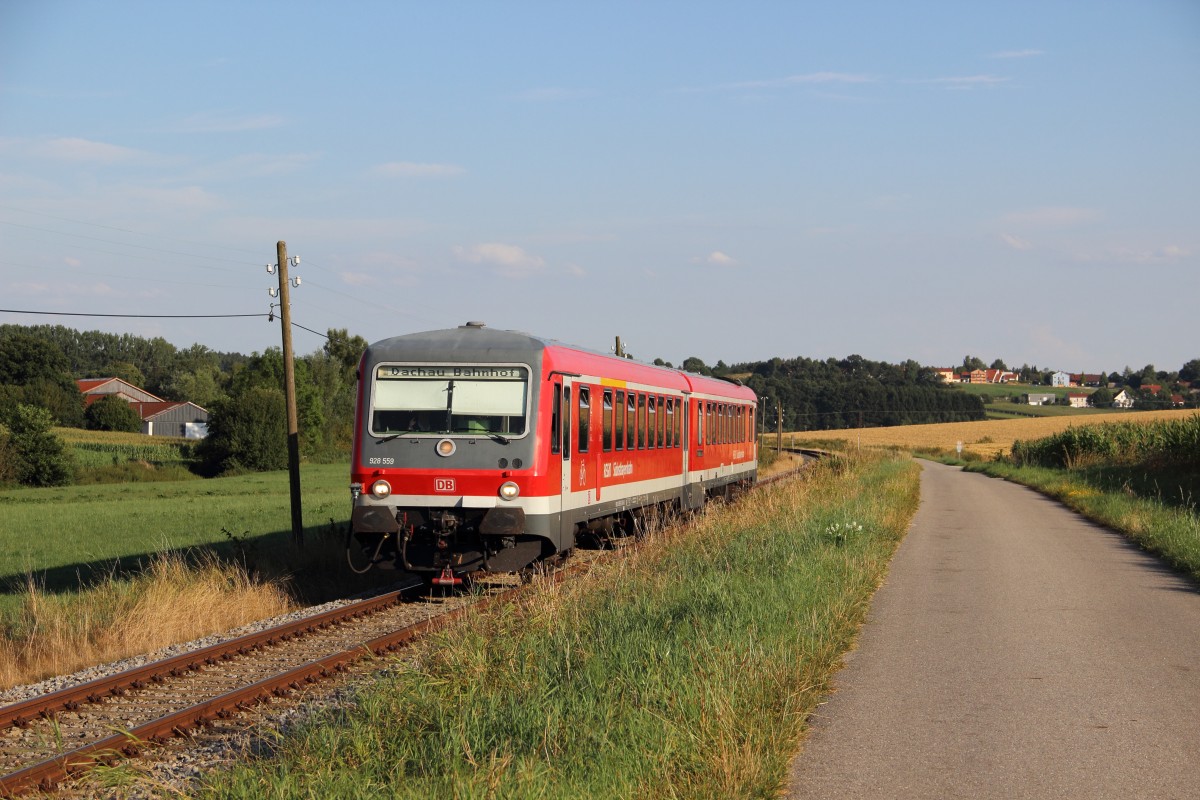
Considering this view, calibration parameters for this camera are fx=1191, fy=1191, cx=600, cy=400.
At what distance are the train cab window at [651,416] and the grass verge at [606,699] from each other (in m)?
7.16

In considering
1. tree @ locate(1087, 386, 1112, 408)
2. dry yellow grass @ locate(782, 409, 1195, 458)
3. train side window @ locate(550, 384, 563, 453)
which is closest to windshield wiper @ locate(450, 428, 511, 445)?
train side window @ locate(550, 384, 563, 453)

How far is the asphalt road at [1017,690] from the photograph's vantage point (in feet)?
19.7

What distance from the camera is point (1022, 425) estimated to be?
11512cm

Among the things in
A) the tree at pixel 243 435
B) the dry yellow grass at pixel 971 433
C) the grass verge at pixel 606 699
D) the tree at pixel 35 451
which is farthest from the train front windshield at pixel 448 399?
the dry yellow grass at pixel 971 433

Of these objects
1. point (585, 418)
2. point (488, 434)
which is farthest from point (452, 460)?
point (585, 418)

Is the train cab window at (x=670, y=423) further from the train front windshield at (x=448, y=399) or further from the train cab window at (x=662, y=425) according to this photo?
the train front windshield at (x=448, y=399)

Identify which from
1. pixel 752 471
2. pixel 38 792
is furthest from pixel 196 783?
pixel 752 471

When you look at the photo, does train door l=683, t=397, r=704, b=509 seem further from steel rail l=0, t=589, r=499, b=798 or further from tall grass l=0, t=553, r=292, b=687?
steel rail l=0, t=589, r=499, b=798

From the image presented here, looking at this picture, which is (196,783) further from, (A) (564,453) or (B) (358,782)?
(A) (564,453)

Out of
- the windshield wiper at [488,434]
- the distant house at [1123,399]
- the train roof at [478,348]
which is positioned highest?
the distant house at [1123,399]

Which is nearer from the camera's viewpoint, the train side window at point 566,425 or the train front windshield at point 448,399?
the train front windshield at point 448,399

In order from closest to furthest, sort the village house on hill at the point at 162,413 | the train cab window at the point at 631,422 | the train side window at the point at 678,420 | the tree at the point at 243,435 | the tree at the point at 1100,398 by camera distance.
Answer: the train cab window at the point at 631,422 → the train side window at the point at 678,420 → the tree at the point at 243,435 → the village house on hill at the point at 162,413 → the tree at the point at 1100,398

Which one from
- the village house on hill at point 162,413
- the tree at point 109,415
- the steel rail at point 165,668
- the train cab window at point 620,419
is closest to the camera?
the steel rail at point 165,668

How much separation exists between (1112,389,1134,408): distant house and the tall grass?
149 meters
